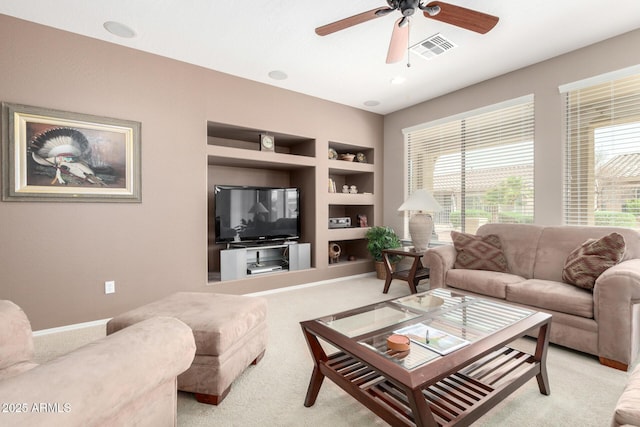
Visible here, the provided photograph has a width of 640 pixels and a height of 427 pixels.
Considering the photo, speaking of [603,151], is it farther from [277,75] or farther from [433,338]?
[277,75]

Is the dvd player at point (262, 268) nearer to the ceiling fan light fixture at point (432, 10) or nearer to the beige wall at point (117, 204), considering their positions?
the beige wall at point (117, 204)

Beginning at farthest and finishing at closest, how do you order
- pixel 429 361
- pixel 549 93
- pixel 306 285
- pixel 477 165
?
pixel 306 285, pixel 477 165, pixel 549 93, pixel 429 361

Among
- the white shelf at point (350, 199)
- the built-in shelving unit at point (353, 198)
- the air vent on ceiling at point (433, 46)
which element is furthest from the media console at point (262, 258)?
the air vent on ceiling at point (433, 46)

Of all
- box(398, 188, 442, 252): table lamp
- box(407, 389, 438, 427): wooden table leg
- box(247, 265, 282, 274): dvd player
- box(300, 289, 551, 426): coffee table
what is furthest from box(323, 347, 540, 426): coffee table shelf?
box(247, 265, 282, 274): dvd player

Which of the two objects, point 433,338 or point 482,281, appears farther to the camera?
point 482,281

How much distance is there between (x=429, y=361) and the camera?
1.24 meters

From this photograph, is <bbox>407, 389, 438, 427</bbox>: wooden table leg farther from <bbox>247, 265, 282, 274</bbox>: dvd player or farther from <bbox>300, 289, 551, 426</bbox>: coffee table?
<bbox>247, 265, 282, 274</bbox>: dvd player

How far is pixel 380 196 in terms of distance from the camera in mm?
4961

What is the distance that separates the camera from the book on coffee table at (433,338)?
4.50ft

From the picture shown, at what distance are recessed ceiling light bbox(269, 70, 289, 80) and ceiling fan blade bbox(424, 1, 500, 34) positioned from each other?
6.34 ft

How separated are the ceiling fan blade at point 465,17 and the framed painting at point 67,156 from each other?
2821mm

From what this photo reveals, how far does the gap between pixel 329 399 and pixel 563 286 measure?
204 cm

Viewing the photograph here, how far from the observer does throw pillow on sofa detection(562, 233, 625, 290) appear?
2160 mm

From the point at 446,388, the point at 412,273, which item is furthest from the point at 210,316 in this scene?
the point at 412,273
